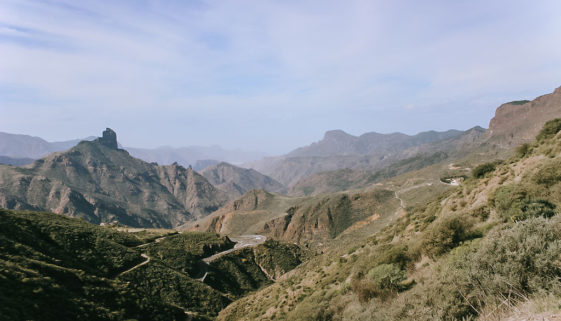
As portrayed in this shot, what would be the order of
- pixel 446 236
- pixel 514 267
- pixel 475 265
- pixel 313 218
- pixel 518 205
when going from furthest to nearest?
pixel 313 218
pixel 446 236
pixel 518 205
pixel 475 265
pixel 514 267

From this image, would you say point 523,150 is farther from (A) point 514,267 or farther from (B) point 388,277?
(A) point 514,267

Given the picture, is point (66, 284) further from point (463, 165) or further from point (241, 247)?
point (463, 165)

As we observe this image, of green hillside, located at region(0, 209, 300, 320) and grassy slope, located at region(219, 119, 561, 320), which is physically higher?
grassy slope, located at region(219, 119, 561, 320)

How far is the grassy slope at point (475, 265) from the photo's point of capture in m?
8.02

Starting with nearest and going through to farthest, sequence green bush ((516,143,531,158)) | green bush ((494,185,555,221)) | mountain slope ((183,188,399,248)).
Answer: green bush ((494,185,555,221))
green bush ((516,143,531,158))
mountain slope ((183,188,399,248))

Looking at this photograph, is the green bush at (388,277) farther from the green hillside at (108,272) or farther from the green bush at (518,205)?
the green hillside at (108,272)

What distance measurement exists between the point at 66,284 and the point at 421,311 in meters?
27.8

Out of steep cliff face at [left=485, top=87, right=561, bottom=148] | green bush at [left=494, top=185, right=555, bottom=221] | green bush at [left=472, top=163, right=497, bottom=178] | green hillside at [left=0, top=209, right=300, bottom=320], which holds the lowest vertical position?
green hillside at [left=0, top=209, right=300, bottom=320]

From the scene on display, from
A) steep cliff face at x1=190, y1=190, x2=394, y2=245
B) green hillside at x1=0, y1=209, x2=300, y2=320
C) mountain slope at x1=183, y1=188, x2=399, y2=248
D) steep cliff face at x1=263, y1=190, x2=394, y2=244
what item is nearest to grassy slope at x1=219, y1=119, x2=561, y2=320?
green hillside at x1=0, y1=209, x2=300, y2=320

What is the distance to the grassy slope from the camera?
316 inches

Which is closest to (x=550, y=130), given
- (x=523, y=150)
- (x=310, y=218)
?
(x=523, y=150)

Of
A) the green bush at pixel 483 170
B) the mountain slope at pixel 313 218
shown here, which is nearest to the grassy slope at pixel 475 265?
the green bush at pixel 483 170

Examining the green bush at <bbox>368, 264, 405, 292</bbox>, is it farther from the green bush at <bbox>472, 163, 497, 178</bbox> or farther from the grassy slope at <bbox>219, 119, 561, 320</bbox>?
the green bush at <bbox>472, 163, 497, 178</bbox>

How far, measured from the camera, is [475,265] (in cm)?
913
